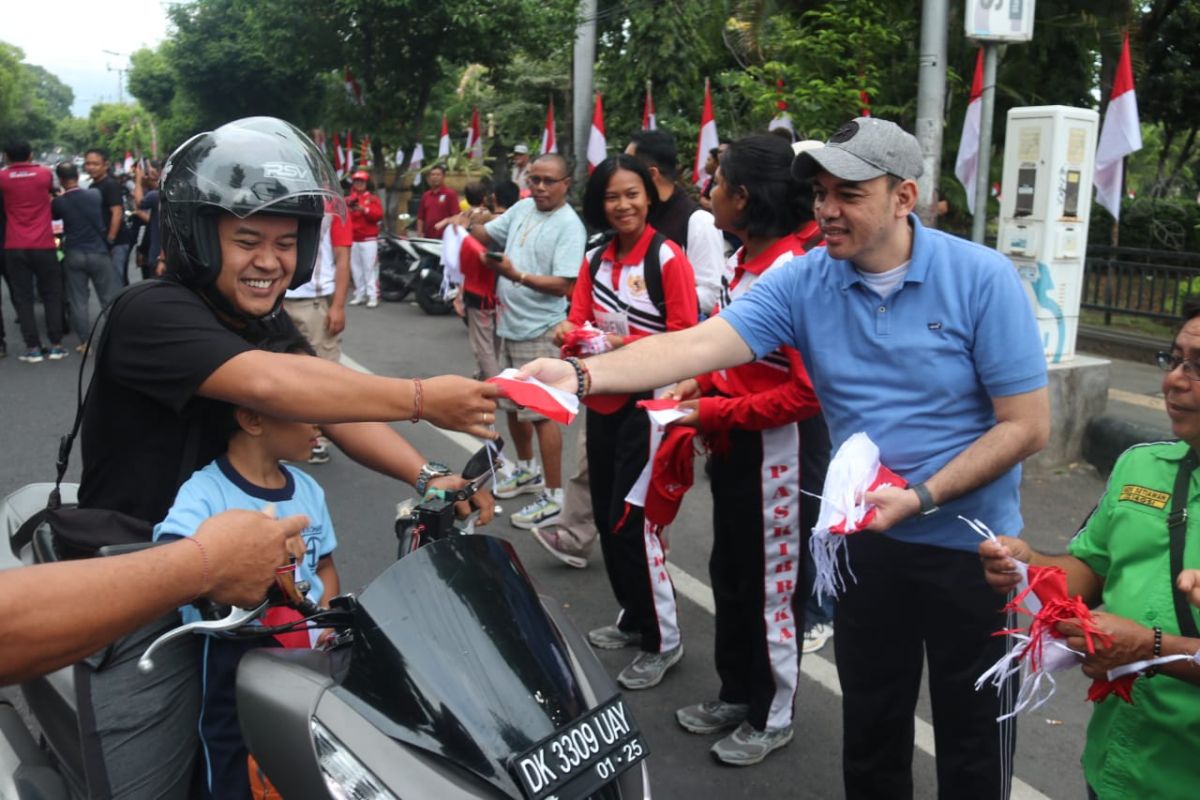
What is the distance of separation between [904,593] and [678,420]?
42.6 inches

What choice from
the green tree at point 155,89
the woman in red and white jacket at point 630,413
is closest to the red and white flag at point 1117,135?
the woman in red and white jacket at point 630,413

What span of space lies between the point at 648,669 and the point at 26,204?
892 cm

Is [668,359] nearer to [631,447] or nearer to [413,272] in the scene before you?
[631,447]

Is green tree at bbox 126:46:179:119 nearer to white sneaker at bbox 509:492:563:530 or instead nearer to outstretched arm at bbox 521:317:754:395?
white sneaker at bbox 509:492:563:530

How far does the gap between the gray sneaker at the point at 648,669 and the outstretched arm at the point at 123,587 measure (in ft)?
8.33

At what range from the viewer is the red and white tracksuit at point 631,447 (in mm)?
4254

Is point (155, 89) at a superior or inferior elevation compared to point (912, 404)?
superior

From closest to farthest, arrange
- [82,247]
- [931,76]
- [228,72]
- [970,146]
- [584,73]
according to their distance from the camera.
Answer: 1. [931,76]
2. [970,146]
3. [82,247]
4. [584,73]
5. [228,72]

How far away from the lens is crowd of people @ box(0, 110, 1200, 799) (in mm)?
2148

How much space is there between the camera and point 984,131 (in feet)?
28.5

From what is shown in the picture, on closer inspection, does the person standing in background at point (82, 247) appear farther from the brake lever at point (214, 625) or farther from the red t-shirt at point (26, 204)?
the brake lever at point (214, 625)

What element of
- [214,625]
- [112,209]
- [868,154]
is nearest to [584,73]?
[112,209]

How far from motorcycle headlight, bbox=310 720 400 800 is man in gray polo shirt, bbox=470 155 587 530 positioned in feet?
12.8

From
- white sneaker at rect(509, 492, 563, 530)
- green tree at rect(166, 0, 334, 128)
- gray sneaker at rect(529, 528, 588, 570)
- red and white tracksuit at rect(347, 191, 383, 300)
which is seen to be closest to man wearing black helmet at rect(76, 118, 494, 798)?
gray sneaker at rect(529, 528, 588, 570)
